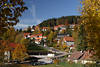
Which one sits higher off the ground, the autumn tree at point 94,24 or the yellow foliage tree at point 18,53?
the autumn tree at point 94,24

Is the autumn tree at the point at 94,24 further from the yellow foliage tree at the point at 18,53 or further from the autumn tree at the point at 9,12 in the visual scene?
the yellow foliage tree at the point at 18,53

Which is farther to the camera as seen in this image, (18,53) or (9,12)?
(18,53)

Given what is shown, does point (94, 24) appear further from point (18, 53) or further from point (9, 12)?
point (18, 53)

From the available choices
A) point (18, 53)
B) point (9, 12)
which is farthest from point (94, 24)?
point (18, 53)

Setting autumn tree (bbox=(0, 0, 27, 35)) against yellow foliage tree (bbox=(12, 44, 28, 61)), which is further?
yellow foliage tree (bbox=(12, 44, 28, 61))

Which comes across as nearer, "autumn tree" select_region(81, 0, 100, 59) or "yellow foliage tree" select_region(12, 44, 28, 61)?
"autumn tree" select_region(81, 0, 100, 59)

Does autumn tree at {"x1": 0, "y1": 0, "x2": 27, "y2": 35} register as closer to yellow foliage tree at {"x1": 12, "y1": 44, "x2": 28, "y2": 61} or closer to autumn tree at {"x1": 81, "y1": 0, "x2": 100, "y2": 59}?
autumn tree at {"x1": 81, "y1": 0, "x2": 100, "y2": 59}

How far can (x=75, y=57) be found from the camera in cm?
3694

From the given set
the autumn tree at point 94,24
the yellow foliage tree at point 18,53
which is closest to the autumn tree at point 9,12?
the autumn tree at point 94,24

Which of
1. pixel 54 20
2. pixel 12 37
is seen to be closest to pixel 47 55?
pixel 12 37

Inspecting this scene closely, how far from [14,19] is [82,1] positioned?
152 inches

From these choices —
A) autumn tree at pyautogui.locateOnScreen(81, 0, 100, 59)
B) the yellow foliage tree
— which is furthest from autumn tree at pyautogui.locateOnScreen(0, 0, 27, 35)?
the yellow foliage tree

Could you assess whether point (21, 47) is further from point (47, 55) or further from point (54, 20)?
point (54, 20)

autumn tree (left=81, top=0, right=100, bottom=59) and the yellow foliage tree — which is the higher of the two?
autumn tree (left=81, top=0, right=100, bottom=59)
